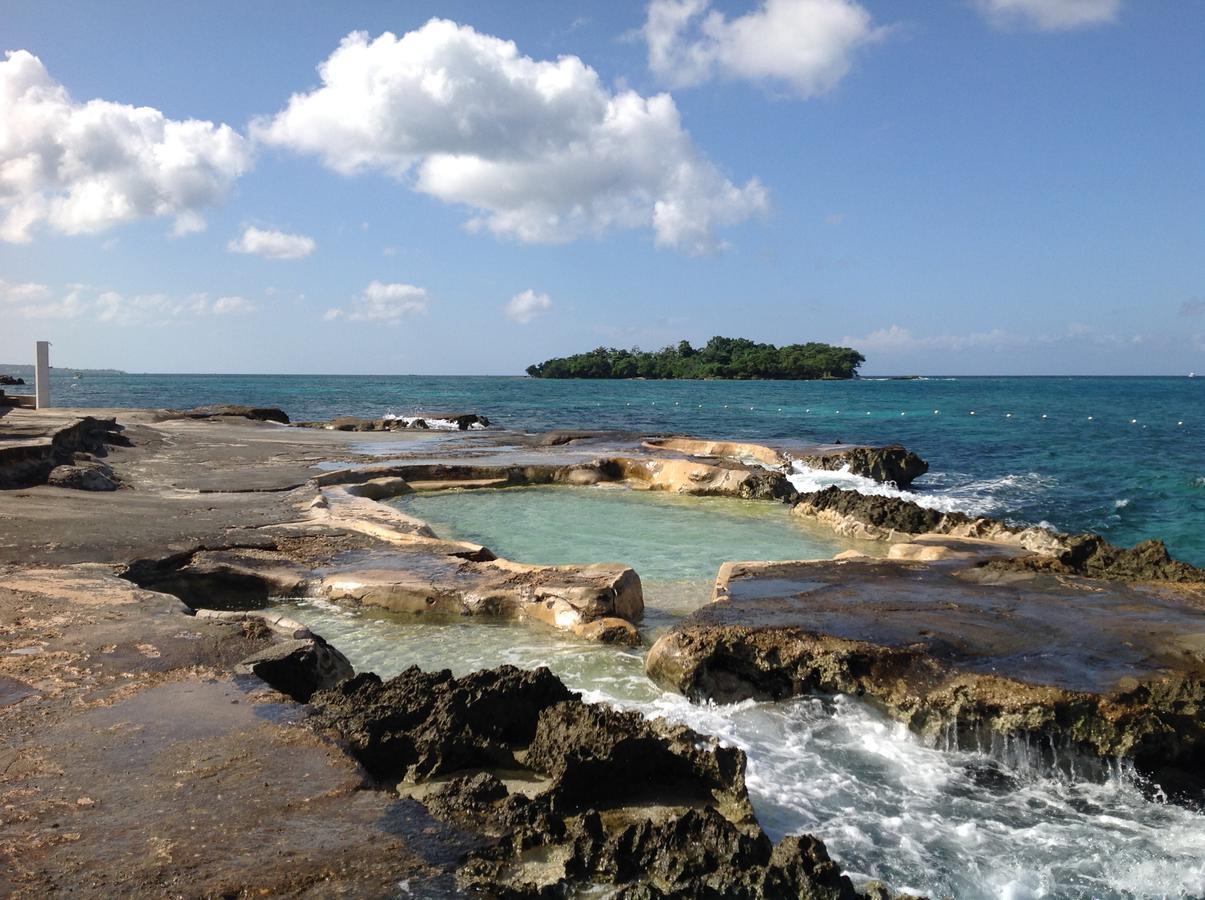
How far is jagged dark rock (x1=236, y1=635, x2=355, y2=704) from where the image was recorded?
5414mm

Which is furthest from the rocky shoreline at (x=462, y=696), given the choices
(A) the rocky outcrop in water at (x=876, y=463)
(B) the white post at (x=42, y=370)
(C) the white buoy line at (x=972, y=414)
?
(C) the white buoy line at (x=972, y=414)

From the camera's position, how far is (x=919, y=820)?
15.2 ft

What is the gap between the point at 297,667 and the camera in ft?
18.2

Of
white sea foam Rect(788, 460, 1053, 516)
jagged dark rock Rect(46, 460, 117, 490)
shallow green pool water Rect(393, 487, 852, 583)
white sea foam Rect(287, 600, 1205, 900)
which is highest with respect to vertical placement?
jagged dark rock Rect(46, 460, 117, 490)

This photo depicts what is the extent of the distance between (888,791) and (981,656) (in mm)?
1540

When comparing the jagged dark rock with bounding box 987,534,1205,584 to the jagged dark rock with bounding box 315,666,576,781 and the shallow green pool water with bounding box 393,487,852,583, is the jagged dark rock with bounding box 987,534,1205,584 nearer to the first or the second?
the shallow green pool water with bounding box 393,487,852,583

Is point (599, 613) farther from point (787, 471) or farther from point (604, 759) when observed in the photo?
point (787, 471)

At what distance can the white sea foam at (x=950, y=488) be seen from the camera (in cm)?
1834

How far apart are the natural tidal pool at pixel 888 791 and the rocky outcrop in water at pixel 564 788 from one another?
73cm

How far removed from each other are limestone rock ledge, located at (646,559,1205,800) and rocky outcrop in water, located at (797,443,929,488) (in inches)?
496

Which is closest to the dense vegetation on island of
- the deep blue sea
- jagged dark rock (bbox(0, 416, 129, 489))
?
the deep blue sea

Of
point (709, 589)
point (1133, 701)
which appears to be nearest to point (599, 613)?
point (709, 589)

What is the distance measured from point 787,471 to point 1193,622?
14.5 metres

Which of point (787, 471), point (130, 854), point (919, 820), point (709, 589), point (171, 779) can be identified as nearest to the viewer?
point (130, 854)
